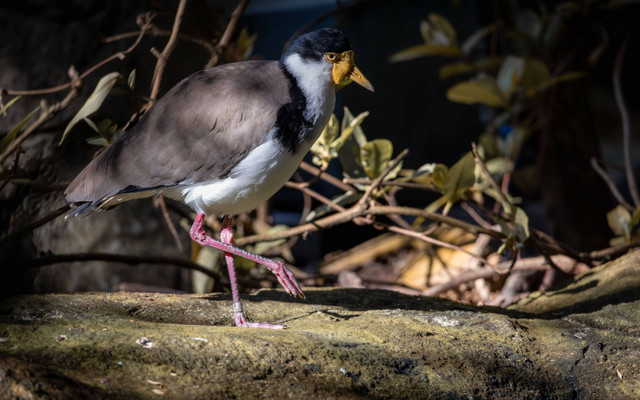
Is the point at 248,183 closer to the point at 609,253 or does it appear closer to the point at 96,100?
the point at 96,100

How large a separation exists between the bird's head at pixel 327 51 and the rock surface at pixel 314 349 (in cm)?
87

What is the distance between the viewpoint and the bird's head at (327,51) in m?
2.39

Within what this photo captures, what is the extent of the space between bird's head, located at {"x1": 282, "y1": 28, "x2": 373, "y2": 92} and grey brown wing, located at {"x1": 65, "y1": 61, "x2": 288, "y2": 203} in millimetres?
112

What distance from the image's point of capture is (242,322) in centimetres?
227

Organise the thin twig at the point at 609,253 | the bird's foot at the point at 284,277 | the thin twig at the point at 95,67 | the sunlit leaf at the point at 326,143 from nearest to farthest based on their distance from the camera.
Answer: the bird's foot at the point at 284,277
the thin twig at the point at 95,67
the sunlit leaf at the point at 326,143
the thin twig at the point at 609,253

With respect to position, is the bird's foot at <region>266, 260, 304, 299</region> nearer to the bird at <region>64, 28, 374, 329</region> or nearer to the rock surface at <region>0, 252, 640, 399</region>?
the bird at <region>64, 28, 374, 329</region>

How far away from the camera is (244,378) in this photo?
1.68m

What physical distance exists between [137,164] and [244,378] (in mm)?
985

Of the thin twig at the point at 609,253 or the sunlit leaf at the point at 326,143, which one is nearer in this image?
the sunlit leaf at the point at 326,143

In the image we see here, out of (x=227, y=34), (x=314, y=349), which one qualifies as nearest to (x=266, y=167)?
(x=314, y=349)

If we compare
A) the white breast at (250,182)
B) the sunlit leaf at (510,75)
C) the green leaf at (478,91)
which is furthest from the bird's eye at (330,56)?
the sunlit leaf at (510,75)

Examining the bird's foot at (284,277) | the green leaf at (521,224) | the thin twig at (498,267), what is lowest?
the thin twig at (498,267)

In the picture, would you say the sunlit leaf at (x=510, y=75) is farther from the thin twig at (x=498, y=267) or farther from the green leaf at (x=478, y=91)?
the thin twig at (x=498, y=267)

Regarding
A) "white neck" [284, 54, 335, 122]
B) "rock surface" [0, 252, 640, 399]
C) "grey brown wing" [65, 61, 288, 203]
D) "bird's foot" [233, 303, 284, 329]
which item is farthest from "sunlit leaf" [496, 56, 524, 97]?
"bird's foot" [233, 303, 284, 329]
